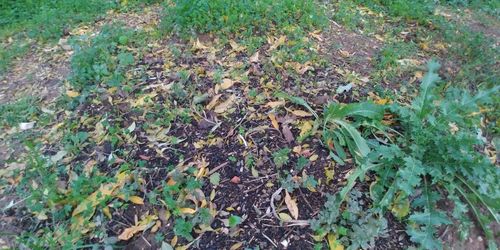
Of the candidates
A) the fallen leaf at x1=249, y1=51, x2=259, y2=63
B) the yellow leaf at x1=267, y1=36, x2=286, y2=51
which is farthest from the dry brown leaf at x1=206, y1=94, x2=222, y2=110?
the yellow leaf at x1=267, y1=36, x2=286, y2=51

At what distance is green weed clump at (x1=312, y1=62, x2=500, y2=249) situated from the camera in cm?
238

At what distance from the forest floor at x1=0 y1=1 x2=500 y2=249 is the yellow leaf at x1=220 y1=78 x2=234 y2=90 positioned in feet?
0.12

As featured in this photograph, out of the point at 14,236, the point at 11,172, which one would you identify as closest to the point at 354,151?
the point at 14,236

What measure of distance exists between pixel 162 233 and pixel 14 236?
3.14ft

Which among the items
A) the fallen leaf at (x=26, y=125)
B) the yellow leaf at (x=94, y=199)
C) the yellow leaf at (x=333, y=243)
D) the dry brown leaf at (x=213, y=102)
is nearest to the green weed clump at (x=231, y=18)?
the dry brown leaf at (x=213, y=102)

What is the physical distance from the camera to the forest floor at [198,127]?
2.51 metres

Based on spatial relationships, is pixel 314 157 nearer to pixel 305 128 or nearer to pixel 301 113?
pixel 305 128

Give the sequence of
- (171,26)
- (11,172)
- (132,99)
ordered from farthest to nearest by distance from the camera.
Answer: (171,26)
(132,99)
(11,172)

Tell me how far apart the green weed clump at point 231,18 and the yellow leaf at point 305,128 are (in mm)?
1243

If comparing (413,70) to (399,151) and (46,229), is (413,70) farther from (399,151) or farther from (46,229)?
(46,229)

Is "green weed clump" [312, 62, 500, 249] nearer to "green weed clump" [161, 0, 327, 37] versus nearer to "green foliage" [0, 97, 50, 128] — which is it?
"green weed clump" [161, 0, 327, 37]

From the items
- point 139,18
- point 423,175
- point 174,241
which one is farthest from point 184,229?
point 139,18

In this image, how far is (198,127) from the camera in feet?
9.99

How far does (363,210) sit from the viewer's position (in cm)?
248
